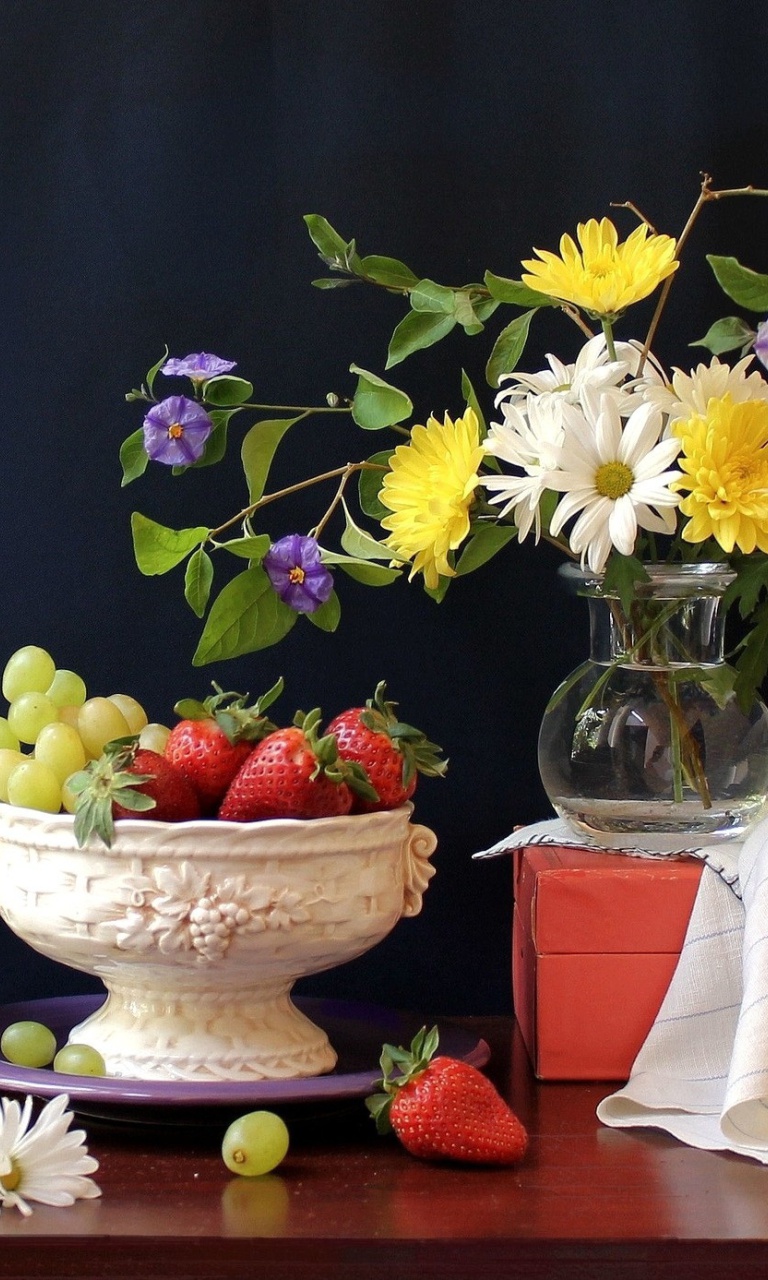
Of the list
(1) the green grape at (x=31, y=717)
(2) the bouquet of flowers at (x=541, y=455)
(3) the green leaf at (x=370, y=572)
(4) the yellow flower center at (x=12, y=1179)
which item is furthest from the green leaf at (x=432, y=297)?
(4) the yellow flower center at (x=12, y=1179)

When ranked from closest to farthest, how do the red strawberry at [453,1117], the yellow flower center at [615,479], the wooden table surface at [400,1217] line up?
the wooden table surface at [400,1217] → the red strawberry at [453,1117] → the yellow flower center at [615,479]

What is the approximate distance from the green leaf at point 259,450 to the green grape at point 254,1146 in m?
0.49

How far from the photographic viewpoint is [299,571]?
109 cm

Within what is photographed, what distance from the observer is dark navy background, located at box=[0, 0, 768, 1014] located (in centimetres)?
133

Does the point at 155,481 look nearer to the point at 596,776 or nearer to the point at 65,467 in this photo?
the point at 65,467

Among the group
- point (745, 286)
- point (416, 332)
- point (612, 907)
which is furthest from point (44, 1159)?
point (745, 286)

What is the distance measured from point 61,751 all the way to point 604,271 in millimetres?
507

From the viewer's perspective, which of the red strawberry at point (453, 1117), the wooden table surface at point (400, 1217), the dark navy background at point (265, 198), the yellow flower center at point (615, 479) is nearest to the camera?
the wooden table surface at point (400, 1217)

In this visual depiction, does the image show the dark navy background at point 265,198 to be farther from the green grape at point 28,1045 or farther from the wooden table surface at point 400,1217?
the wooden table surface at point 400,1217

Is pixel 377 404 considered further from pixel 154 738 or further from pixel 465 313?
pixel 154 738

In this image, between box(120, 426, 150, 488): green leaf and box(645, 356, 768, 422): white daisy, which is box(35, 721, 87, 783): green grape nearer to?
box(120, 426, 150, 488): green leaf

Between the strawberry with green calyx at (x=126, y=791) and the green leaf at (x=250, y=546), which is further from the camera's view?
the green leaf at (x=250, y=546)

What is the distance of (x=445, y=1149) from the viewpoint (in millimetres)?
890

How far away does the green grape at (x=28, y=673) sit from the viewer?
1.09m
